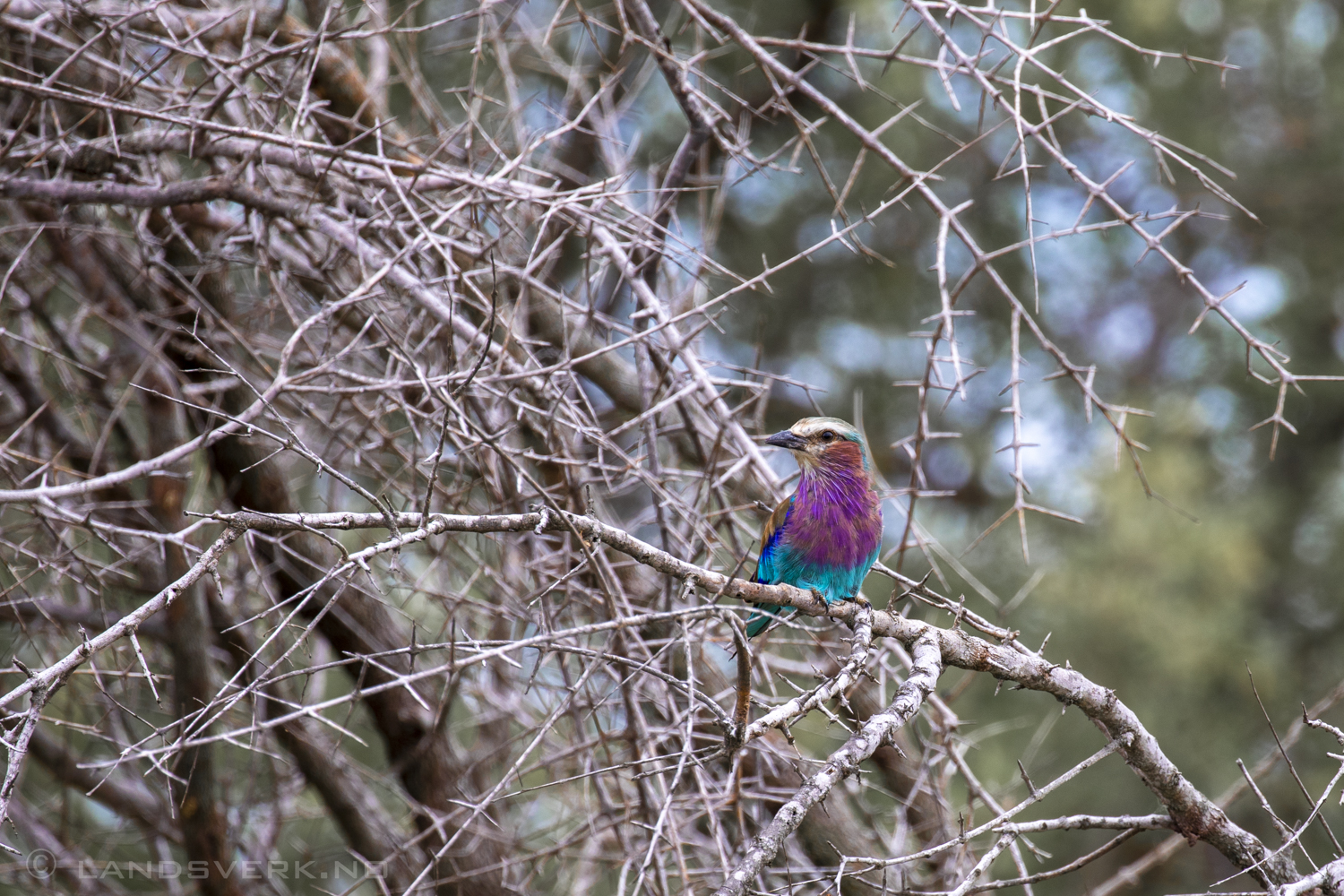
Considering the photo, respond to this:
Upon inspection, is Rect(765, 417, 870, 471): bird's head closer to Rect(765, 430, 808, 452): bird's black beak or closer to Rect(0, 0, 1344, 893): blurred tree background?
Rect(765, 430, 808, 452): bird's black beak

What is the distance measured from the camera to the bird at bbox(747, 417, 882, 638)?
3414 mm

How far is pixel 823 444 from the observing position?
138 inches

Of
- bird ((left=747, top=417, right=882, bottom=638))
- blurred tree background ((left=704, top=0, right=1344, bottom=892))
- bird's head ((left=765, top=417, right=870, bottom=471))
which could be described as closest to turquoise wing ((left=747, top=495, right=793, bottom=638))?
bird ((left=747, top=417, right=882, bottom=638))

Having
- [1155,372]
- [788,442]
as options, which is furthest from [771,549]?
[1155,372]

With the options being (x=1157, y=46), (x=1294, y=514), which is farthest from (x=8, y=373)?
(x=1294, y=514)

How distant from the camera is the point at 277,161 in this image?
10.5 feet

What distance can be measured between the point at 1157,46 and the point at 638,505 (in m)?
4.67

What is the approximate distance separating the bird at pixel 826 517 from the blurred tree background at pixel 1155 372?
2.92 m

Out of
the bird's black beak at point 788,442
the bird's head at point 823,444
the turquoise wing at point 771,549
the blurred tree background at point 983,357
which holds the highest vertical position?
the blurred tree background at point 983,357

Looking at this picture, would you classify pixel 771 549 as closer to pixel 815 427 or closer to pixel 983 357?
pixel 815 427

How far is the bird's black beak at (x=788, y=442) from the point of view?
137 inches

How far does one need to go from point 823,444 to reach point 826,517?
0.75 ft

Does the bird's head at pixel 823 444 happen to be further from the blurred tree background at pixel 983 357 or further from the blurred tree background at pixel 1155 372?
the blurred tree background at pixel 1155 372

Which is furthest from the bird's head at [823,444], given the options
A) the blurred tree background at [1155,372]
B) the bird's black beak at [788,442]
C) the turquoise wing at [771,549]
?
the blurred tree background at [1155,372]
